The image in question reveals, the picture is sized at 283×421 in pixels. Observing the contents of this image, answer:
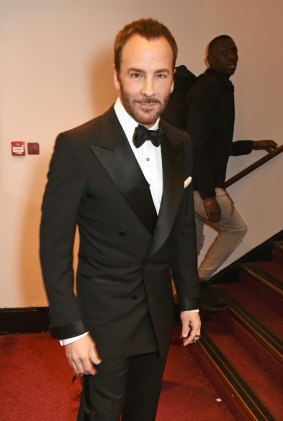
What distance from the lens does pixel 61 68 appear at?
119 inches

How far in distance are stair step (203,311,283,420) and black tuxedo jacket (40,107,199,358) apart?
3.69ft

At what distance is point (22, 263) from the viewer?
10.6 ft

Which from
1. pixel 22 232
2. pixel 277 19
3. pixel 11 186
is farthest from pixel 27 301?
pixel 277 19

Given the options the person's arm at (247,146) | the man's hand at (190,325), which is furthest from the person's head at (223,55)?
the man's hand at (190,325)

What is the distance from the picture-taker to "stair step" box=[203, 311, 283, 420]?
7.65ft

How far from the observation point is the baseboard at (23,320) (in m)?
3.26

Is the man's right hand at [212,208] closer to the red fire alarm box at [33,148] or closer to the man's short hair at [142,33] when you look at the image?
the red fire alarm box at [33,148]

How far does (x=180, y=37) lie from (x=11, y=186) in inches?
63.1

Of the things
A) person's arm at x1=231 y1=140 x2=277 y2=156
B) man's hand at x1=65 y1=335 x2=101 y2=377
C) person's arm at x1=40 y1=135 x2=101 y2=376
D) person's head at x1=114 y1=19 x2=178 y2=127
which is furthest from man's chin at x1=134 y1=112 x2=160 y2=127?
person's arm at x1=231 y1=140 x2=277 y2=156

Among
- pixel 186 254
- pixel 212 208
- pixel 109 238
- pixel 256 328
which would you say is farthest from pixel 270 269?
pixel 109 238

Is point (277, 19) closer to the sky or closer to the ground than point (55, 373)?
closer to the sky

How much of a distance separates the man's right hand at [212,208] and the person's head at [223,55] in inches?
34.3

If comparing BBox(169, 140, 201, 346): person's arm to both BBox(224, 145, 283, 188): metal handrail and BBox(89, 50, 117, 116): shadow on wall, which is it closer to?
BBox(89, 50, 117, 116): shadow on wall

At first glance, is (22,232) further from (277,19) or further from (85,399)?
(277,19)
